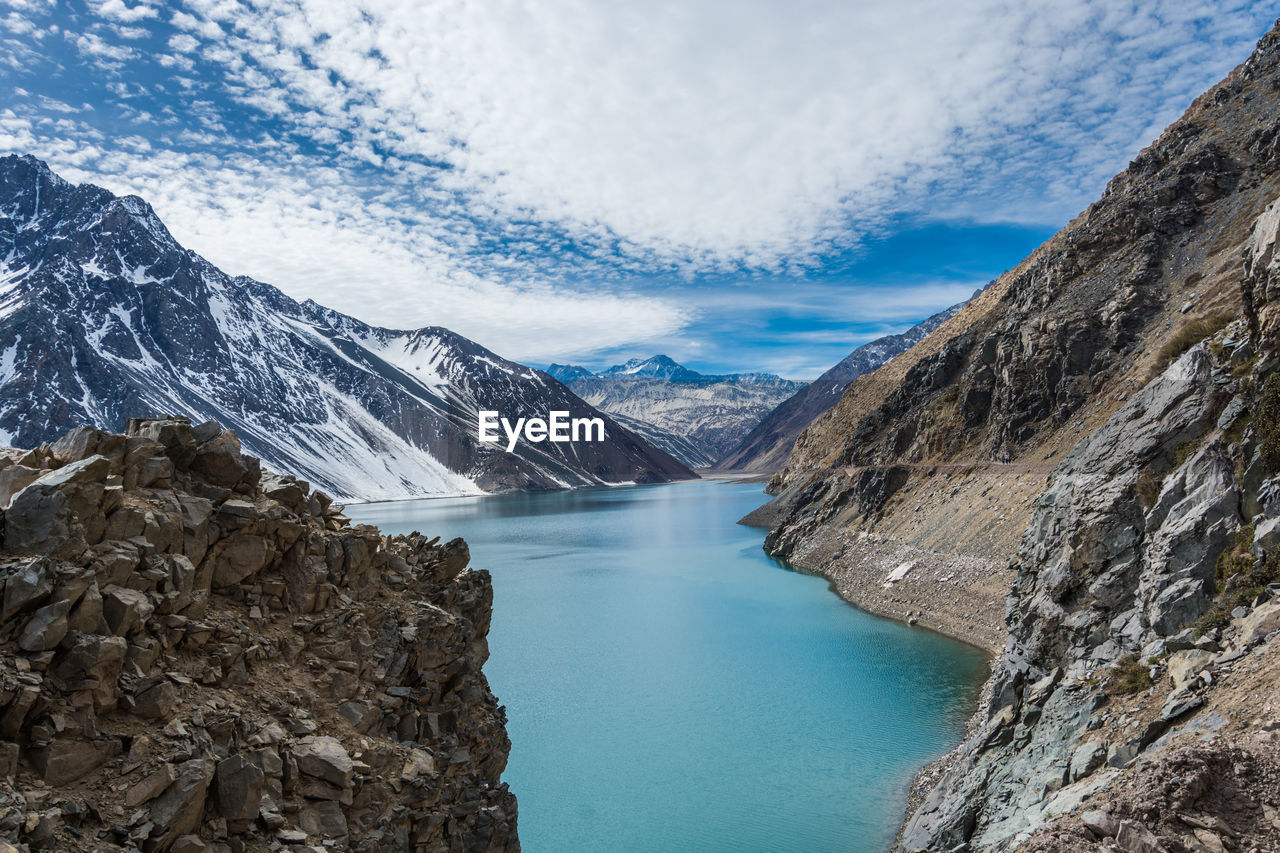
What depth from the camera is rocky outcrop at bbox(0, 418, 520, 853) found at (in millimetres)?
7402

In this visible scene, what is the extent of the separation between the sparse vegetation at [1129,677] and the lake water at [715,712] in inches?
365

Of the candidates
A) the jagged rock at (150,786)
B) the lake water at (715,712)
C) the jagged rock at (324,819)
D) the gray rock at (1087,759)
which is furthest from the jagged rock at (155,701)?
the lake water at (715,712)

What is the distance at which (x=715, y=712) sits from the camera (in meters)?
30.4

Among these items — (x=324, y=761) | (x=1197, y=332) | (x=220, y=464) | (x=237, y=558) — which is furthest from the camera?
(x=1197, y=332)

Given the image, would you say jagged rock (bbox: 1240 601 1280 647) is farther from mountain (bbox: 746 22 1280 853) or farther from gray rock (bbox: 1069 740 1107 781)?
gray rock (bbox: 1069 740 1107 781)

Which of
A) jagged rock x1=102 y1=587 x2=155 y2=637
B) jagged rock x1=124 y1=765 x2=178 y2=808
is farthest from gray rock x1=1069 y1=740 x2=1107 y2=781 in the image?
jagged rock x1=102 y1=587 x2=155 y2=637

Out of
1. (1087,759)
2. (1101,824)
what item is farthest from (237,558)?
(1087,759)

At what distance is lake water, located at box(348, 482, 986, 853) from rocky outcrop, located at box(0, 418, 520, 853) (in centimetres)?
1078

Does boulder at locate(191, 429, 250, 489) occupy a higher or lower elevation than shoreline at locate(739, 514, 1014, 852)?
higher

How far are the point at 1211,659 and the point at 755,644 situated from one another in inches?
1265

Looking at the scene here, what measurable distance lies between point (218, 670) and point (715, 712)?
24772 mm

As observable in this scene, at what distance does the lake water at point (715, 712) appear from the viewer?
21250 mm

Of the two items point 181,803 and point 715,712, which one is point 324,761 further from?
point 715,712

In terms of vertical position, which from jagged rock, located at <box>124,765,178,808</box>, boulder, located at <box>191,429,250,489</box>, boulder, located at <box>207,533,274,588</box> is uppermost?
boulder, located at <box>191,429,250,489</box>
